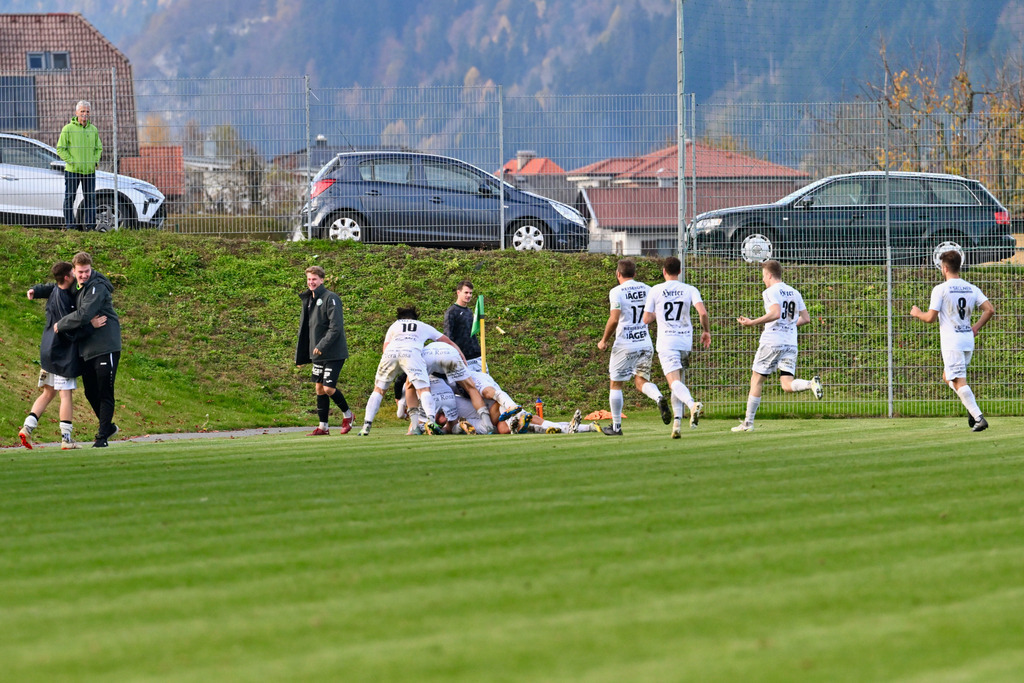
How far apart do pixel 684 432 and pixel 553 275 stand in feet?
24.3

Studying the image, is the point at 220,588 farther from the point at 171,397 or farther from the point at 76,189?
the point at 76,189

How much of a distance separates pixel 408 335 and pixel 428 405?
769mm

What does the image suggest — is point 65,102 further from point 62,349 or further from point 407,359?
point 407,359

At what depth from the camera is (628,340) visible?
12852mm

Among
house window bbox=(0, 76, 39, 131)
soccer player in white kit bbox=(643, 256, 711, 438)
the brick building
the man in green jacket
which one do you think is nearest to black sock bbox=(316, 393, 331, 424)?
soccer player in white kit bbox=(643, 256, 711, 438)

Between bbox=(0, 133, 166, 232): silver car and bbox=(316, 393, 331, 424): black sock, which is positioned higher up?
bbox=(0, 133, 166, 232): silver car

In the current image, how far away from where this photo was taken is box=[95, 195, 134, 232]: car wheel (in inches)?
843

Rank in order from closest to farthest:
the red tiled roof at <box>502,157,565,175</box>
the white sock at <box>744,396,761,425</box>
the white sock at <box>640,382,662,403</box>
Result: the white sock at <box>640,382,662,403</box>, the white sock at <box>744,396,761,425</box>, the red tiled roof at <box>502,157,565,175</box>

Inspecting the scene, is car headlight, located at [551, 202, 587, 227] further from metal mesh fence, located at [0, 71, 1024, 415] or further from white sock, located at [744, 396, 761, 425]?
white sock, located at [744, 396, 761, 425]

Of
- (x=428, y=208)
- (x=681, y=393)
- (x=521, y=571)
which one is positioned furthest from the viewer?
(x=428, y=208)

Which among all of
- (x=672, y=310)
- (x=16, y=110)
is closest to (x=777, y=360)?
(x=672, y=310)

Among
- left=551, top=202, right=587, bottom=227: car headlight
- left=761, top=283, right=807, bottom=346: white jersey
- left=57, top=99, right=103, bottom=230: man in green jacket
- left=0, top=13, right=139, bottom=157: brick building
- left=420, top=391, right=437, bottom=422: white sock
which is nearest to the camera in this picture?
left=761, top=283, right=807, bottom=346: white jersey

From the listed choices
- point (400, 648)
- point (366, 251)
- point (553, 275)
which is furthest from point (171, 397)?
point (400, 648)

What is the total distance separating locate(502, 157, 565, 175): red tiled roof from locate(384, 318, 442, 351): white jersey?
23.4ft
